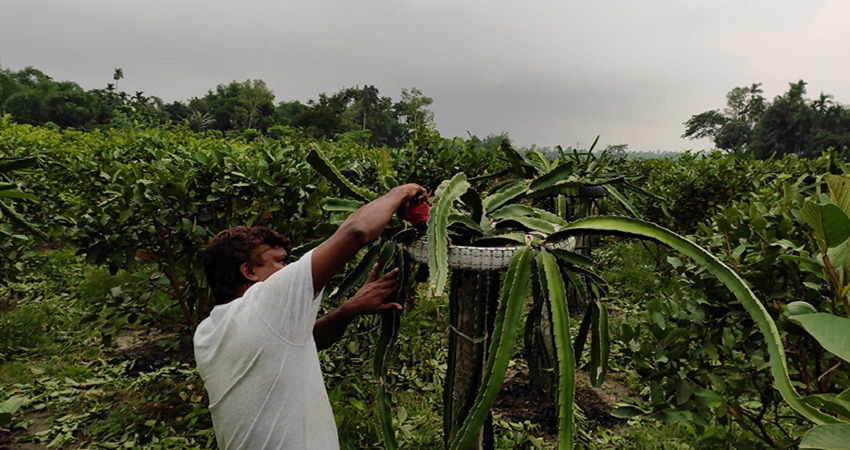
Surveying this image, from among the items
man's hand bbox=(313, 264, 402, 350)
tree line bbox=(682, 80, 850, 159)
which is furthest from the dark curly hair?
tree line bbox=(682, 80, 850, 159)

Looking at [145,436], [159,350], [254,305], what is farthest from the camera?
[159,350]

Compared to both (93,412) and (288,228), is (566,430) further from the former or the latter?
(93,412)

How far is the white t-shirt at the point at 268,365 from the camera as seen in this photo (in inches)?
48.2

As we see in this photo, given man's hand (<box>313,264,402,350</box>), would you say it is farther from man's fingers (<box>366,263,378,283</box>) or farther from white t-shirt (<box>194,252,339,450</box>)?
white t-shirt (<box>194,252,339,450</box>)

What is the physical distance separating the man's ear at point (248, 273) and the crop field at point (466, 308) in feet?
0.76

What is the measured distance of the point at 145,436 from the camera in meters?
2.46

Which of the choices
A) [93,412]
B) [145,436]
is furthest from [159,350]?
[145,436]

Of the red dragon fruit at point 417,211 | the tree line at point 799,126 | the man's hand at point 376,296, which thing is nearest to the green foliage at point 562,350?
the red dragon fruit at point 417,211

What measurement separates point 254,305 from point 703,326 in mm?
1506

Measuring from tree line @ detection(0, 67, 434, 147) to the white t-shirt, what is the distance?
31355mm

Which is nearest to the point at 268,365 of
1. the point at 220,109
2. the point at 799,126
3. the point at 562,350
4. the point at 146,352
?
the point at 562,350

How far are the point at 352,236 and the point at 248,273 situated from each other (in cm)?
47

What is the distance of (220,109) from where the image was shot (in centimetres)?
5947

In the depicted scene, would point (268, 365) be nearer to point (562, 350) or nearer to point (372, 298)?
point (372, 298)
